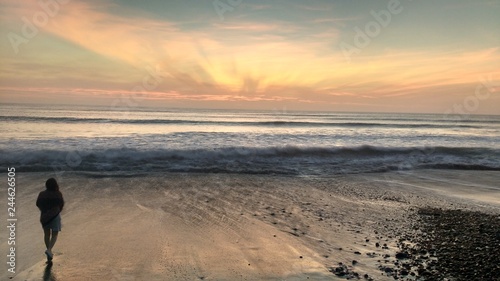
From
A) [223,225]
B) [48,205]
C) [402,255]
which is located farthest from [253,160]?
[48,205]

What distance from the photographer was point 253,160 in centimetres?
1827

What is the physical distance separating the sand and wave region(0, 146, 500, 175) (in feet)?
6.91

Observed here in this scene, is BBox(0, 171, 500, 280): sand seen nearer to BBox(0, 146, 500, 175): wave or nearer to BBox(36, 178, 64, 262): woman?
BBox(36, 178, 64, 262): woman

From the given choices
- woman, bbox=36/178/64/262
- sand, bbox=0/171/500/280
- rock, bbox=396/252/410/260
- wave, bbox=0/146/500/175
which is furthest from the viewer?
wave, bbox=0/146/500/175

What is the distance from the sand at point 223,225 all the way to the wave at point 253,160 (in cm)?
210

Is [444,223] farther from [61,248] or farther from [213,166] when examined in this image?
[213,166]

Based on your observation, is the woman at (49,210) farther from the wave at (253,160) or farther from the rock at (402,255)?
the wave at (253,160)

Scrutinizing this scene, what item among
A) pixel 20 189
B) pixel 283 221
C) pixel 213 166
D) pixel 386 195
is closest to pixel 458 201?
pixel 386 195

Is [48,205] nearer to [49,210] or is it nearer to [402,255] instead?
[49,210]

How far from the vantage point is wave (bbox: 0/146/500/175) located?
15211 millimetres

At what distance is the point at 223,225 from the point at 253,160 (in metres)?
10.7

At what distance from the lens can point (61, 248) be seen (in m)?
6.05

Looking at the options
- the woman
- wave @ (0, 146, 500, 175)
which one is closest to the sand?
the woman

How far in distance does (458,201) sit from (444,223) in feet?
10.9
